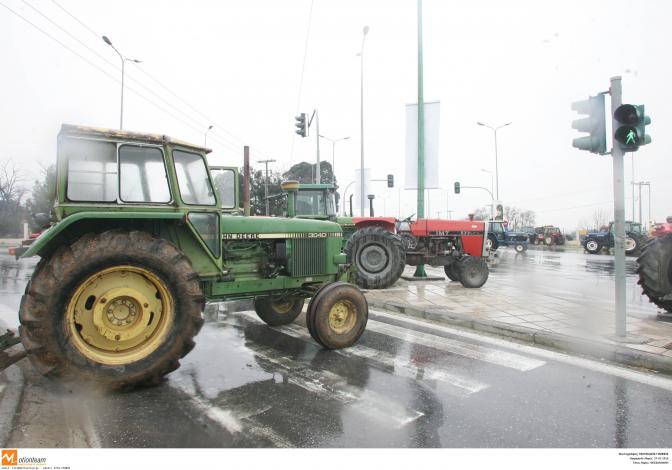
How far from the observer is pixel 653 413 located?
3281 millimetres

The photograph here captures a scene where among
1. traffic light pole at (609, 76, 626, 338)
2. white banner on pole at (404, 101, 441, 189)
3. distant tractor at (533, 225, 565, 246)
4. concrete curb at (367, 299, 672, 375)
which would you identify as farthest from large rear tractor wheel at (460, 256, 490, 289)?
distant tractor at (533, 225, 565, 246)

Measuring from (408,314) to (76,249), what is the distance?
17.0 feet

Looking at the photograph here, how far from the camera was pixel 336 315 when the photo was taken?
5117 millimetres

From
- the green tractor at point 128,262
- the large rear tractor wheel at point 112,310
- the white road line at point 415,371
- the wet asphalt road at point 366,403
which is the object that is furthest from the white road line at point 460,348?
the large rear tractor wheel at point 112,310

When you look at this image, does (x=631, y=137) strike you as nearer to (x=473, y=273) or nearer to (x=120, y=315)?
(x=473, y=273)

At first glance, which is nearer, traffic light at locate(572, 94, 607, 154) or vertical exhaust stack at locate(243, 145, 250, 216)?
traffic light at locate(572, 94, 607, 154)

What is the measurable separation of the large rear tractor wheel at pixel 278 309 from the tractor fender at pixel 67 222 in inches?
96.2

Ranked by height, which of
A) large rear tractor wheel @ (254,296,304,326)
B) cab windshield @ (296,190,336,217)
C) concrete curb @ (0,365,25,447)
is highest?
cab windshield @ (296,190,336,217)

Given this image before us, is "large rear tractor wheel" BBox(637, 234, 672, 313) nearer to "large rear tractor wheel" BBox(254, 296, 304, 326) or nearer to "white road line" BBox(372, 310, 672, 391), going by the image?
"white road line" BBox(372, 310, 672, 391)

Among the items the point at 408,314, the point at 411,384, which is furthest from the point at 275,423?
the point at 408,314

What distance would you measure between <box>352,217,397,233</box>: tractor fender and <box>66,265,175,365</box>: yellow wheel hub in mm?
7511

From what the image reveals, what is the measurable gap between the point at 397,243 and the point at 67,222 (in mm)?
7603

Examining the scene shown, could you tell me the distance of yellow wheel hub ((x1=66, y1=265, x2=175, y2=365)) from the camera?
356cm

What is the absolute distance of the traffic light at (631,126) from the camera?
503cm
